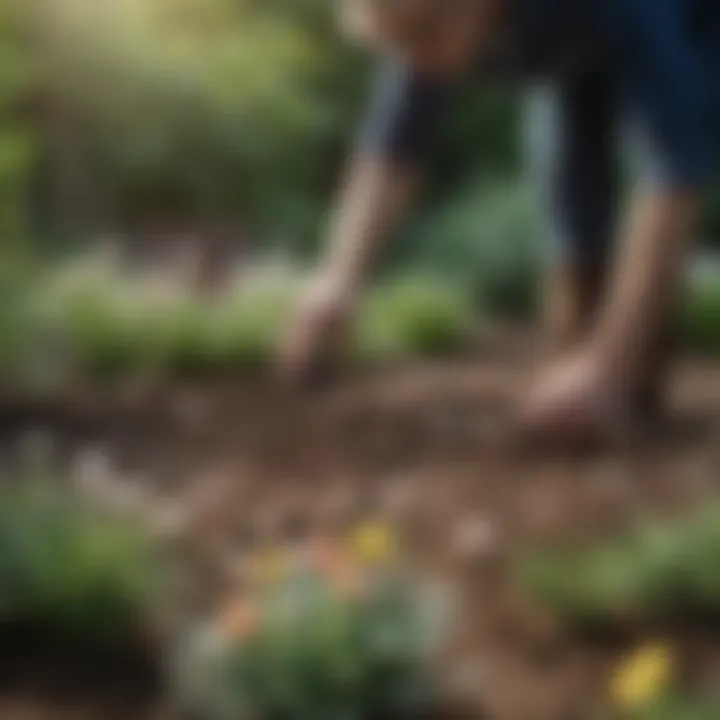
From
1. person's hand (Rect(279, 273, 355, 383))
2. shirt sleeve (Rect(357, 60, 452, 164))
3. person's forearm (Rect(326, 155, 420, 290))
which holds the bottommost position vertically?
person's hand (Rect(279, 273, 355, 383))

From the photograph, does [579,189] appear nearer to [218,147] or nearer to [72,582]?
[218,147]

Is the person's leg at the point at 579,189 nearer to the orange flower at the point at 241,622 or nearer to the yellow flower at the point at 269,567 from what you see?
the yellow flower at the point at 269,567

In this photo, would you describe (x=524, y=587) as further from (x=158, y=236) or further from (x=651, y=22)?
(x=158, y=236)

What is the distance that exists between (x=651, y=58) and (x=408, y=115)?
287 mm

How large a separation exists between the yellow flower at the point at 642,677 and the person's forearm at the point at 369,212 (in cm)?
68

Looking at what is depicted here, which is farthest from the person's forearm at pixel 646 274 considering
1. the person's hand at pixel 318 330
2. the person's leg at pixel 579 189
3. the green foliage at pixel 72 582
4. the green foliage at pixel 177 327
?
the green foliage at pixel 72 582

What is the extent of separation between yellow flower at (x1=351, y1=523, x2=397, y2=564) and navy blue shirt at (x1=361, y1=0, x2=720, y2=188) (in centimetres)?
42

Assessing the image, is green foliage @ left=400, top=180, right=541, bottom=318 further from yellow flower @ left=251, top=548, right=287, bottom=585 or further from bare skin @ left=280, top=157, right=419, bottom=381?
yellow flower @ left=251, top=548, right=287, bottom=585

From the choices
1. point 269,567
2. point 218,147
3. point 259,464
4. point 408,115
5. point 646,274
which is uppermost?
point 218,147

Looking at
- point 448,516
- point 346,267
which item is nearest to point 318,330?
point 346,267

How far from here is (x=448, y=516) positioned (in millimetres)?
1695

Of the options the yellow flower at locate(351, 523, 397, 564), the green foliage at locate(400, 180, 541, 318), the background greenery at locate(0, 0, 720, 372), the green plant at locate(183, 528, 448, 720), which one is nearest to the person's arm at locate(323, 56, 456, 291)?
the background greenery at locate(0, 0, 720, 372)

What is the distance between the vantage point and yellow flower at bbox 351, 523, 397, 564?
4.84 feet

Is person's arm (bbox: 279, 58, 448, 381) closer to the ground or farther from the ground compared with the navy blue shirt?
farther from the ground
